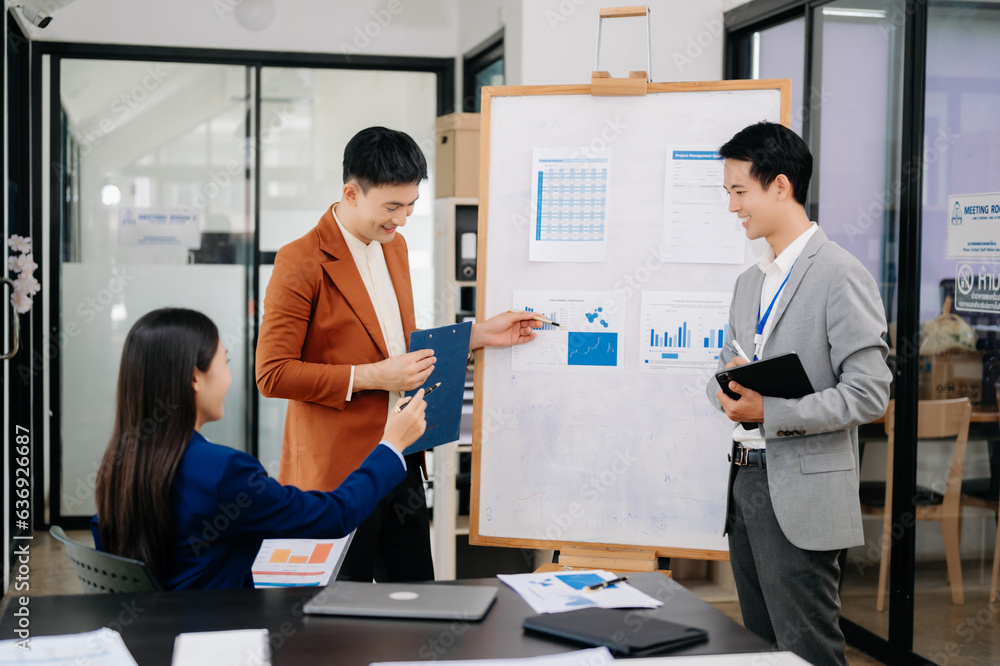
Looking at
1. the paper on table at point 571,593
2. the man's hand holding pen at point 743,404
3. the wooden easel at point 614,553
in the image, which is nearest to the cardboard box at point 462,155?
the wooden easel at point 614,553

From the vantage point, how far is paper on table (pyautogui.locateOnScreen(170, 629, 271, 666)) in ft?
3.88

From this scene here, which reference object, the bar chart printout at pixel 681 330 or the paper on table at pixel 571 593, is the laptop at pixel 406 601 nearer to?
the paper on table at pixel 571 593

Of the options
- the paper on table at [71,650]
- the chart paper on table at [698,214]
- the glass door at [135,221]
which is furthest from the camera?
the glass door at [135,221]

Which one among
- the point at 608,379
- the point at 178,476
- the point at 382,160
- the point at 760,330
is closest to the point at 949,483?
the point at 608,379

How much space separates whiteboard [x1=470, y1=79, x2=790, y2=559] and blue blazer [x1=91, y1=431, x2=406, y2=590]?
3.32 feet

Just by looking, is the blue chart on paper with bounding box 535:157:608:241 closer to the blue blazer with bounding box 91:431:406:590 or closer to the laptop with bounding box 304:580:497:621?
the blue blazer with bounding box 91:431:406:590

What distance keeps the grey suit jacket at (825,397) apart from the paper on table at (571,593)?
1.72 feet

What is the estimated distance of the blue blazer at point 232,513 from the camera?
1501 millimetres

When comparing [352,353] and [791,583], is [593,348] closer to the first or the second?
[352,353]

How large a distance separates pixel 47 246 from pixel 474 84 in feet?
8.13

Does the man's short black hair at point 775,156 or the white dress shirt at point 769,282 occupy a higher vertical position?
the man's short black hair at point 775,156

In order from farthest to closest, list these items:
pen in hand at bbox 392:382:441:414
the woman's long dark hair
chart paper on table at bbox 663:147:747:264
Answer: chart paper on table at bbox 663:147:747:264 < pen in hand at bbox 392:382:441:414 < the woman's long dark hair

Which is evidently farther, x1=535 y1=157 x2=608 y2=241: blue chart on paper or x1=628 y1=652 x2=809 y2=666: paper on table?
x1=535 y1=157 x2=608 y2=241: blue chart on paper

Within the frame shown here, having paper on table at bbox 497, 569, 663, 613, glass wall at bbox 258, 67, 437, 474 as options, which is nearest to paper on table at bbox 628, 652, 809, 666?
paper on table at bbox 497, 569, 663, 613
